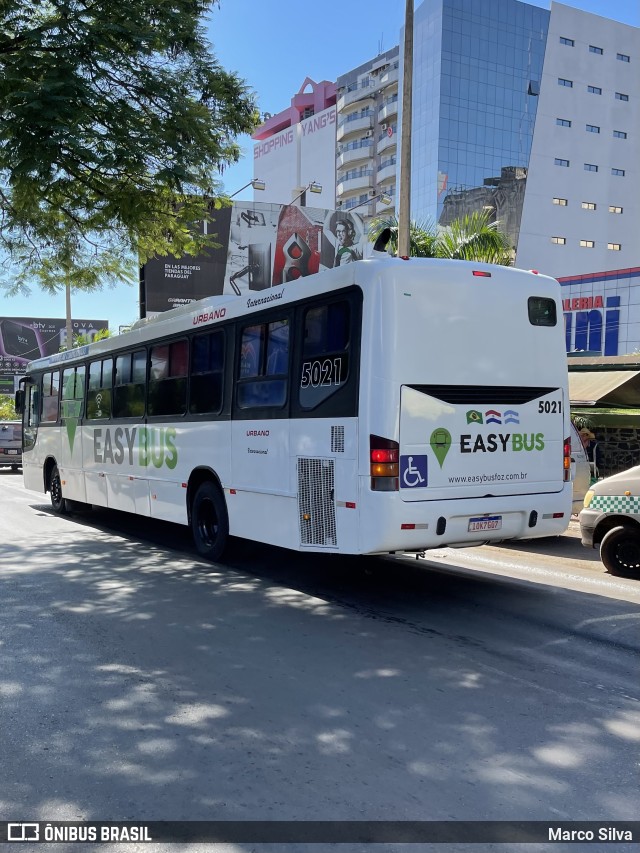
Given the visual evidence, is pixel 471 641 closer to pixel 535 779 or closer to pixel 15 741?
pixel 535 779

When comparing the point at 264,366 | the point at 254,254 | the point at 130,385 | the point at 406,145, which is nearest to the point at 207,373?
the point at 264,366

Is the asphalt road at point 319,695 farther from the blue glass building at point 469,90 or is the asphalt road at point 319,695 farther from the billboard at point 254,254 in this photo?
the blue glass building at point 469,90

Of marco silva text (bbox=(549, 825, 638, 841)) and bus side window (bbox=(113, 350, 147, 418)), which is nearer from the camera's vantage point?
marco silva text (bbox=(549, 825, 638, 841))

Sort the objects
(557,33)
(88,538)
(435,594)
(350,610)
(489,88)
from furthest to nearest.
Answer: (489,88)
(557,33)
(88,538)
(435,594)
(350,610)

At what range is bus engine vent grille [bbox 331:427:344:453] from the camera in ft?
23.0

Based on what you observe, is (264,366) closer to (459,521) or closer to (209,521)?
(209,521)

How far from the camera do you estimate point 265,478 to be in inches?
325

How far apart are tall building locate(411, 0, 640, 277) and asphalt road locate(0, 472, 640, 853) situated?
6344 cm

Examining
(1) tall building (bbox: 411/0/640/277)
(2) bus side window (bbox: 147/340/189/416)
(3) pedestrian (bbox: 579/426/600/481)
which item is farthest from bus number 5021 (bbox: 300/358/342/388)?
(1) tall building (bbox: 411/0/640/277)

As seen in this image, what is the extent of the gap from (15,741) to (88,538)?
7771 millimetres

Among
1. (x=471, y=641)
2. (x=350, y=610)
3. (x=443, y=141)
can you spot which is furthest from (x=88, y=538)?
(x=443, y=141)

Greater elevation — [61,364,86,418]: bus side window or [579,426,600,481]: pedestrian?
[61,364,86,418]: bus side window

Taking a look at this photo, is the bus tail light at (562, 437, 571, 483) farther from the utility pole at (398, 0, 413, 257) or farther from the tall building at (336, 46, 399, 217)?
the tall building at (336, 46, 399, 217)

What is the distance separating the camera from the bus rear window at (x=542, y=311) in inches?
302
